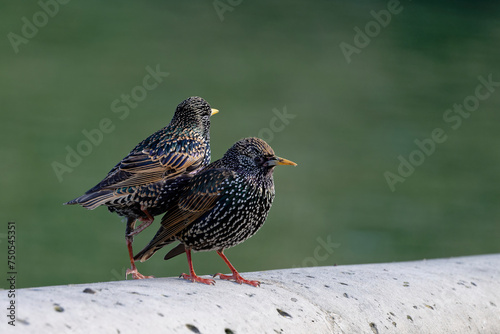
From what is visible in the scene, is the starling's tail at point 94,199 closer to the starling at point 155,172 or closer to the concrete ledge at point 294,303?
the starling at point 155,172

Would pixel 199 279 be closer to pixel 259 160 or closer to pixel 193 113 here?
pixel 259 160

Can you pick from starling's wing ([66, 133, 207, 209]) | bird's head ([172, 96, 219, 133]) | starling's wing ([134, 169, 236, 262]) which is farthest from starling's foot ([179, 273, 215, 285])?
bird's head ([172, 96, 219, 133])

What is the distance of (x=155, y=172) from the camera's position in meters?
2.79

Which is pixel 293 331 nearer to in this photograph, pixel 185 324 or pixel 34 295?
pixel 185 324

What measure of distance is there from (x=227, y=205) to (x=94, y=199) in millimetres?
489

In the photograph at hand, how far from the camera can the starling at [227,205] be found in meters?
2.66

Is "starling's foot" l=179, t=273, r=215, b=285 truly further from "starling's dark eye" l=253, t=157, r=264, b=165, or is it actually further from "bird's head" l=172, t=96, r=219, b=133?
"bird's head" l=172, t=96, r=219, b=133

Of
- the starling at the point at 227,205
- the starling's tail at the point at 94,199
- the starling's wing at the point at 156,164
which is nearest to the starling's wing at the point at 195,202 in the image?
the starling at the point at 227,205

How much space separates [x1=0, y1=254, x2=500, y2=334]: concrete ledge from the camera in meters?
1.94

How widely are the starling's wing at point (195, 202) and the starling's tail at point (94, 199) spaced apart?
0.77 ft

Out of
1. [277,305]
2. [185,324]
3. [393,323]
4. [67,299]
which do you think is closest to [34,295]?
[67,299]

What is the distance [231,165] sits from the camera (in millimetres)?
2764

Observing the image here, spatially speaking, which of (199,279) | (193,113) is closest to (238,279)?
(199,279)

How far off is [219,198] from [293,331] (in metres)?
0.64
